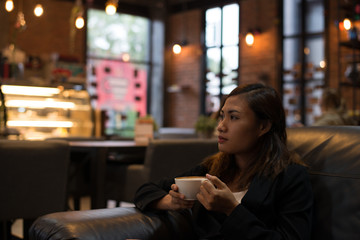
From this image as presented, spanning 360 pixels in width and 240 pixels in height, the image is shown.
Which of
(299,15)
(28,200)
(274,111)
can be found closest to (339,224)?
(274,111)

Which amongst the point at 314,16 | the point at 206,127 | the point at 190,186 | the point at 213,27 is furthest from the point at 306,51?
the point at 190,186

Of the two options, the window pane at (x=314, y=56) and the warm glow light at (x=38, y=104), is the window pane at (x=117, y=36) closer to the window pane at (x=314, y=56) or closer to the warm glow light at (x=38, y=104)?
the warm glow light at (x=38, y=104)

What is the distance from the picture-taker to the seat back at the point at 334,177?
1.75 metres

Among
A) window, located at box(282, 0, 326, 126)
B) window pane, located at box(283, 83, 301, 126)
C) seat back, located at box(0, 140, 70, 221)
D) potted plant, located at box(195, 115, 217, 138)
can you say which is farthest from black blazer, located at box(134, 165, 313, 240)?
window pane, located at box(283, 83, 301, 126)

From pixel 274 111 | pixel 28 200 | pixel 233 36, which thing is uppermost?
pixel 233 36

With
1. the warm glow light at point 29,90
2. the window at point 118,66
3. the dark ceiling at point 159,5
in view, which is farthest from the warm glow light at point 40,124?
the dark ceiling at point 159,5

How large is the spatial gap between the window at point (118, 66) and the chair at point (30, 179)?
7050mm

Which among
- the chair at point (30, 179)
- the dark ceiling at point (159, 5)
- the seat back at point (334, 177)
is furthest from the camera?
the dark ceiling at point (159, 5)

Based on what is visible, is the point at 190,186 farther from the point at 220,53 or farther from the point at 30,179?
the point at 220,53

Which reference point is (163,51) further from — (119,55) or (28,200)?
(28,200)

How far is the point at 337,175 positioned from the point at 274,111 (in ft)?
1.10

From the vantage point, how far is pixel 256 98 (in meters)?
1.81

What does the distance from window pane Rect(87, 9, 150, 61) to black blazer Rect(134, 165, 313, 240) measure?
9.18m

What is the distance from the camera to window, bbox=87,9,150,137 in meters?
10.6
